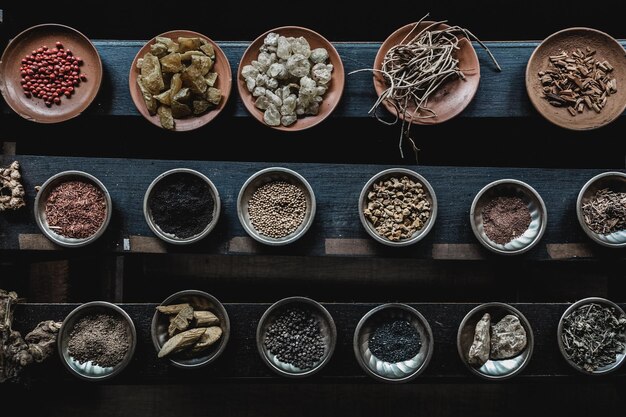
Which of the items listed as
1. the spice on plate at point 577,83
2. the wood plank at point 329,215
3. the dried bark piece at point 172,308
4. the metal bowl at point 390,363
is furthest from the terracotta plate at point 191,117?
the spice on plate at point 577,83

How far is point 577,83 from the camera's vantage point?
2.18m

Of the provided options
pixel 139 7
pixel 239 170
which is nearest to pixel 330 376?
pixel 239 170

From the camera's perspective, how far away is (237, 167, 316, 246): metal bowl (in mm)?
2141

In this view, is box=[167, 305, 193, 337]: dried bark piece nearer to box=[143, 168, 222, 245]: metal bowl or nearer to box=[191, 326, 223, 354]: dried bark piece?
box=[191, 326, 223, 354]: dried bark piece

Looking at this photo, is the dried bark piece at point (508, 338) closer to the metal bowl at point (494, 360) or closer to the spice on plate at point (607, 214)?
the metal bowl at point (494, 360)

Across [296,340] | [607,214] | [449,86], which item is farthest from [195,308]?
[607,214]

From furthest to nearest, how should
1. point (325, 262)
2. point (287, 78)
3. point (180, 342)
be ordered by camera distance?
point (325, 262) → point (287, 78) → point (180, 342)

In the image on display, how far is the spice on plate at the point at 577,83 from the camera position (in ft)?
7.15

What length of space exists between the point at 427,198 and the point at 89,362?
1414mm

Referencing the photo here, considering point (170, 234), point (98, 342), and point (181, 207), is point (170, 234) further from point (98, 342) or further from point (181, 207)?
point (98, 342)

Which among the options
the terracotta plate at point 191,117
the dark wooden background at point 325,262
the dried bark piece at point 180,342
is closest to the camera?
the dried bark piece at point 180,342

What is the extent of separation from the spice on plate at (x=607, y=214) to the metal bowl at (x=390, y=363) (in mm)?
737

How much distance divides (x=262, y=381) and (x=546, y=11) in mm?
2054

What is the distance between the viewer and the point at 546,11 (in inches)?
104
